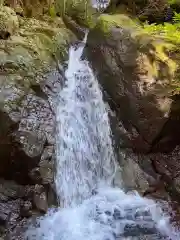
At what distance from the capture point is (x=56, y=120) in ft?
21.6

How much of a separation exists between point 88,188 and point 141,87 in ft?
7.69

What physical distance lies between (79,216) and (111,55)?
11.8 feet

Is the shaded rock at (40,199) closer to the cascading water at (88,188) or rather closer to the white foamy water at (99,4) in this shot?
the cascading water at (88,188)

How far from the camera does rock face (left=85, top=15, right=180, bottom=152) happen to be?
6746 mm

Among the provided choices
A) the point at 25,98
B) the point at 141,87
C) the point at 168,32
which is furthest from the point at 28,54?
the point at 168,32

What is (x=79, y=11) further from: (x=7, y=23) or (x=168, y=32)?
(x=168, y=32)

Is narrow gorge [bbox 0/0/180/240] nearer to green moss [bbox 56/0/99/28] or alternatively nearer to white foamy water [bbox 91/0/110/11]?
green moss [bbox 56/0/99/28]

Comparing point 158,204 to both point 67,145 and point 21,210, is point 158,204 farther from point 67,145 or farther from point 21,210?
point 21,210

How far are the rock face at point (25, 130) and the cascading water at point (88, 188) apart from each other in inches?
14.3

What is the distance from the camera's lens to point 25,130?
577cm

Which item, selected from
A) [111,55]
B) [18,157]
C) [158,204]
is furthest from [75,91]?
[158,204]

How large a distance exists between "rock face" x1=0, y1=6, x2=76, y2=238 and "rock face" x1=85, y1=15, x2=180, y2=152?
133cm

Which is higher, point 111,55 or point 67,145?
point 111,55

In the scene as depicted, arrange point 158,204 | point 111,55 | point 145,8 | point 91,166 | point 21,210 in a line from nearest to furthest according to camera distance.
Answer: point 21,210, point 158,204, point 91,166, point 111,55, point 145,8
